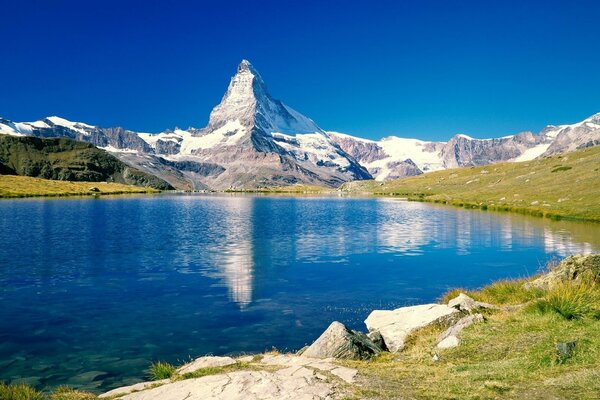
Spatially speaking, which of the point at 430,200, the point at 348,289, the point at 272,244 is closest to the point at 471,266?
the point at 348,289

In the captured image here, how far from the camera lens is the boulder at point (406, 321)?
22486 millimetres

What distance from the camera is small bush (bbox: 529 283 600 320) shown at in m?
18.8

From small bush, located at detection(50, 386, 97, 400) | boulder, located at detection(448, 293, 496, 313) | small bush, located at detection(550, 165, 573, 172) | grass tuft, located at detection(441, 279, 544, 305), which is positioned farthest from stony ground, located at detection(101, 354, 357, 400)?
small bush, located at detection(550, 165, 573, 172)

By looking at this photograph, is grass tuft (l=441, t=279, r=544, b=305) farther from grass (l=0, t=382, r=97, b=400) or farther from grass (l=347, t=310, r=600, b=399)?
grass (l=0, t=382, r=97, b=400)

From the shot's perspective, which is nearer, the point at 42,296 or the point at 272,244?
the point at 42,296

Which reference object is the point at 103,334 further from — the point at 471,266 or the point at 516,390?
the point at 471,266

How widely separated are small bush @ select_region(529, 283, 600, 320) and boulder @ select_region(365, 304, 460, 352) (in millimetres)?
4058

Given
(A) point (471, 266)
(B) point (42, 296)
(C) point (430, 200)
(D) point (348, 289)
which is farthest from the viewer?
(C) point (430, 200)

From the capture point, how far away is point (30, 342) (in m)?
24.6

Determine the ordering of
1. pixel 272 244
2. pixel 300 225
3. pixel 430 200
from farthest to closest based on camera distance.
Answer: pixel 430 200 → pixel 300 225 → pixel 272 244

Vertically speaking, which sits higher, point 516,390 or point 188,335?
point 516,390

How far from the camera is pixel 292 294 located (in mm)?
35969

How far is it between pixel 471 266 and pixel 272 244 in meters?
26.0

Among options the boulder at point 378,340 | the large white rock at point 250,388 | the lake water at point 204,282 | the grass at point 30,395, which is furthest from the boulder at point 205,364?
the boulder at point 378,340
